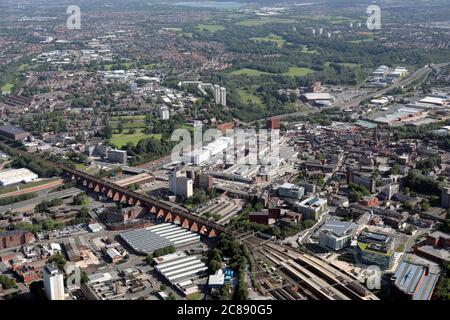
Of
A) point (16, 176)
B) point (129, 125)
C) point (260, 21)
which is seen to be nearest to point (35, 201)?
point (16, 176)

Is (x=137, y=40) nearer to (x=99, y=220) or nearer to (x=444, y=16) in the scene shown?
(x=444, y=16)

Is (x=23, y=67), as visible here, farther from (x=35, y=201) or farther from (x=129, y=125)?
(x=35, y=201)

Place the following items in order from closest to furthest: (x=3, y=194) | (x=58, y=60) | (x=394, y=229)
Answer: (x=394, y=229) → (x=3, y=194) → (x=58, y=60)

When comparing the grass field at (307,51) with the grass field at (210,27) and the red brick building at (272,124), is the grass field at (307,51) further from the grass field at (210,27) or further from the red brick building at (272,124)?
the red brick building at (272,124)

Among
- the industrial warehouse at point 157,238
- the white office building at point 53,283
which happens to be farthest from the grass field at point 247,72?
the white office building at point 53,283

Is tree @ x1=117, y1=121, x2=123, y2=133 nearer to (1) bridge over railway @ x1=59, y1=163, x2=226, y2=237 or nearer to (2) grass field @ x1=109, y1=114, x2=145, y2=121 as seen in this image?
(2) grass field @ x1=109, y1=114, x2=145, y2=121

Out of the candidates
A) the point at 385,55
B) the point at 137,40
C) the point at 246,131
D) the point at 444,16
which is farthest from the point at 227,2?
the point at 246,131
